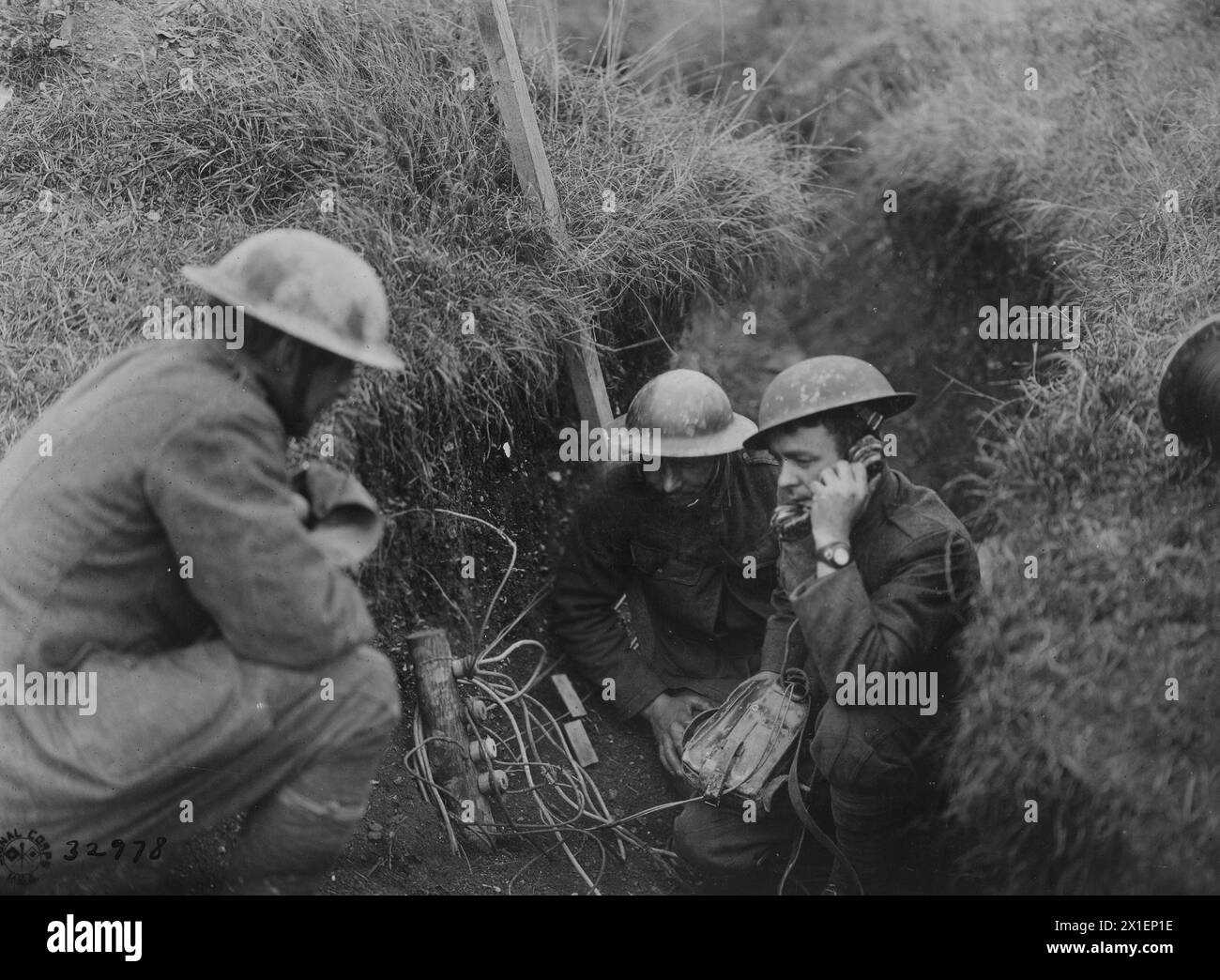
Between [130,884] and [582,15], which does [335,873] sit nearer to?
[130,884]

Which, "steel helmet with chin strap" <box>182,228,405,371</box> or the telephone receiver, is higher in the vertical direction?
"steel helmet with chin strap" <box>182,228,405,371</box>

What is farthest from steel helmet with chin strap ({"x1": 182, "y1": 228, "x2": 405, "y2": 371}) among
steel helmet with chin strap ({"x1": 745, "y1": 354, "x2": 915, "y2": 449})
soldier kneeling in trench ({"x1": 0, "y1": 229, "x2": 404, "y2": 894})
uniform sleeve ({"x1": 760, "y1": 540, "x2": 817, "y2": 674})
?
uniform sleeve ({"x1": 760, "y1": 540, "x2": 817, "y2": 674})

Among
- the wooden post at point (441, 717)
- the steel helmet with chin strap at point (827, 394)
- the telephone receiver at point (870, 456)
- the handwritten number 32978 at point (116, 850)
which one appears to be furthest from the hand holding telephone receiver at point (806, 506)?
the handwritten number 32978 at point (116, 850)

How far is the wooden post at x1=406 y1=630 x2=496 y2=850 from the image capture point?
389 cm

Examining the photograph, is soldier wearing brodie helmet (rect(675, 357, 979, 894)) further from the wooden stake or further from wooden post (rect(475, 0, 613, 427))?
wooden post (rect(475, 0, 613, 427))

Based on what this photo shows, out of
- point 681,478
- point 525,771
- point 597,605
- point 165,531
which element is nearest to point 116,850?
point 165,531

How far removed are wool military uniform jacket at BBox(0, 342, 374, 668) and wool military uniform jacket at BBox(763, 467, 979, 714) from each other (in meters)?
1.35

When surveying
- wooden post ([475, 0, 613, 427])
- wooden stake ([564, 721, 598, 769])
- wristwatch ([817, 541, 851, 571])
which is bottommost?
wooden stake ([564, 721, 598, 769])

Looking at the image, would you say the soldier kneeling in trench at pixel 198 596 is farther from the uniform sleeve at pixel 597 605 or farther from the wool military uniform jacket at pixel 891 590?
the uniform sleeve at pixel 597 605

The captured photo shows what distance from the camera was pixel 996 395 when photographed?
20.3 ft

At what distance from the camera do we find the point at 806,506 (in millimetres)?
3756

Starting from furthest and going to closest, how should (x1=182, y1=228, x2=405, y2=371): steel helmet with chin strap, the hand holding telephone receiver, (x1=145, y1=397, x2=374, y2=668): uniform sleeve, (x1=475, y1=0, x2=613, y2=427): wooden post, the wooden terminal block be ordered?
(x1=475, y1=0, x2=613, y2=427): wooden post, the wooden terminal block, the hand holding telephone receiver, (x1=182, y1=228, x2=405, y2=371): steel helmet with chin strap, (x1=145, y1=397, x2=374, y2=668): uniform sleeve

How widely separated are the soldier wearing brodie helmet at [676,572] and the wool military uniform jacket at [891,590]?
58cm

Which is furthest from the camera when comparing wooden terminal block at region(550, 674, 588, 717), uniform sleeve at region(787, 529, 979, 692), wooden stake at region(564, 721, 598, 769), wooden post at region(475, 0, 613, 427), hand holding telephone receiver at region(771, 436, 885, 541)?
wooden post at region(475, 0, 613, 427)
